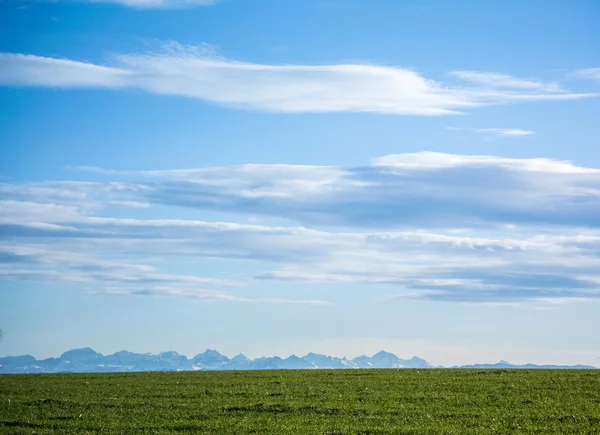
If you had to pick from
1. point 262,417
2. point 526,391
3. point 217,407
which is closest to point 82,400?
point 217,407

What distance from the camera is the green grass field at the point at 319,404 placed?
32.0m

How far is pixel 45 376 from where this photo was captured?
191 ft

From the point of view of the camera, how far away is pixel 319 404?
37562mm

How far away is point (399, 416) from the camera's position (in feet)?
111

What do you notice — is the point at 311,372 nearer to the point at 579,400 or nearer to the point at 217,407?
the point at 217,407

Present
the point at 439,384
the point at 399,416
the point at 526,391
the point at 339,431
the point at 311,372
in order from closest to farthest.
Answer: the point at 339,431 < the point at 399,416 < the point at 526,391 < the point at 439,384 < the point at 311,372

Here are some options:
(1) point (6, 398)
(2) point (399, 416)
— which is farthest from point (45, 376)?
(2) point (399, 416)

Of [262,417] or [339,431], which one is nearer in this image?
[339,431]

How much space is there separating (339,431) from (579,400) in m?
13.8

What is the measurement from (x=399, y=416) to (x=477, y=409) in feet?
13.2

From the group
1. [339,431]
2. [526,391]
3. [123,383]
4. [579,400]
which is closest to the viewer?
[339,431]

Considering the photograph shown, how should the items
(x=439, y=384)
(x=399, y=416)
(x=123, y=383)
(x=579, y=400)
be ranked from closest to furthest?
(x=399, y=416), (x=579, y=400), (x=439, y=384), (x=123, y=383)

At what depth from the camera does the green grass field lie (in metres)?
32.0

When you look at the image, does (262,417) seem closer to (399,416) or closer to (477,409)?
(399,416)
